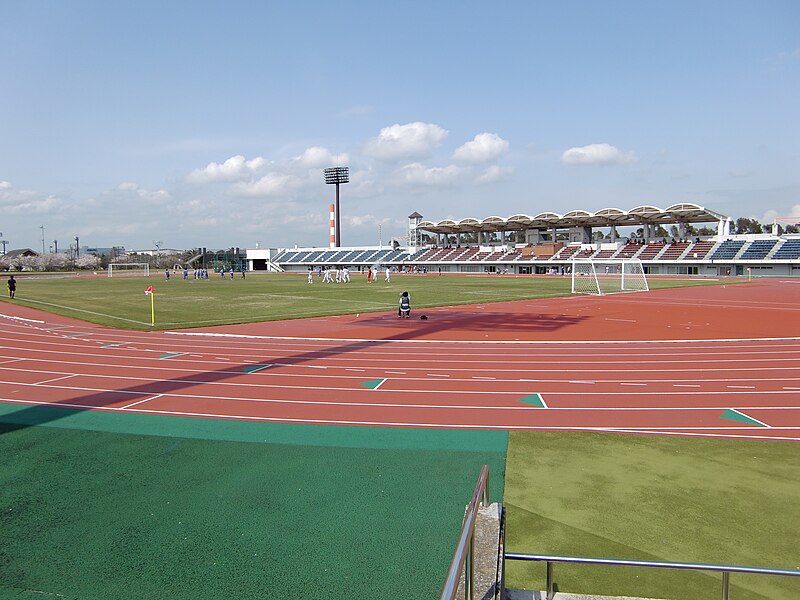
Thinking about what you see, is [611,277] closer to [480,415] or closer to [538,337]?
[538,337]

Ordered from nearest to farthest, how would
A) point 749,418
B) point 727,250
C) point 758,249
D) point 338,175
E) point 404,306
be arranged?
point 749,418 < point 404,306 < point 758,249 < point 727,250 < point 338,175

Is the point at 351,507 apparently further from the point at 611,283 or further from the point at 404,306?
the point at 611,283

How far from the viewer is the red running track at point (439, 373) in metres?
10.1

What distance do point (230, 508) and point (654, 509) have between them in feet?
16.0

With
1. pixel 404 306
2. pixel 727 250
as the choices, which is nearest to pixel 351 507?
pixel 404 306

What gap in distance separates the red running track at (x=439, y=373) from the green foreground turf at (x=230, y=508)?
134cm

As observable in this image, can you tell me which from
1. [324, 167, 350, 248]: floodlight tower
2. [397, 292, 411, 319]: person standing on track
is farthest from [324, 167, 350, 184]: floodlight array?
[397, 292, 411, 319]: person standing on track

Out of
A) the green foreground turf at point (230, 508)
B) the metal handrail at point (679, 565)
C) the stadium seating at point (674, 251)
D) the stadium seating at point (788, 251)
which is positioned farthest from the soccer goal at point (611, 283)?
the metal handrail at point (679, 565)

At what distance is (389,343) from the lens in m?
17.9

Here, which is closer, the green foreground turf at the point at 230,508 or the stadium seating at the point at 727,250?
the green foreground turf at the point at 230,508

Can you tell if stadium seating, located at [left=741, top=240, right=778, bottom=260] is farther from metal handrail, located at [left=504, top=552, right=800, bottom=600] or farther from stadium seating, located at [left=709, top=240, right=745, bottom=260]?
metal handrail, located at [left=504, top=552, right=800, bottom=600]

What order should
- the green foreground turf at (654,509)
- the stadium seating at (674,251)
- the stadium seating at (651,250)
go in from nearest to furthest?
the green foreground turf at (654,509) → the stadium seating at (674,251) → the stadium seating at (651,250)

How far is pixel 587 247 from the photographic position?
85.0 m

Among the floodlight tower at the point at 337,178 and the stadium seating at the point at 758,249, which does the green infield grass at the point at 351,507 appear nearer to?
the stadium seating at the point at 758,249
